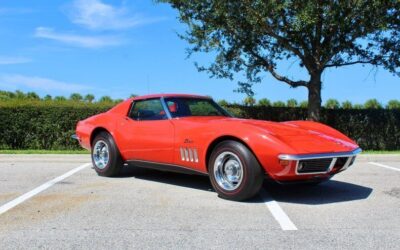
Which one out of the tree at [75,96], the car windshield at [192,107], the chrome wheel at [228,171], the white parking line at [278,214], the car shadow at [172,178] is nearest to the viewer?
the white parking line at [278,214]

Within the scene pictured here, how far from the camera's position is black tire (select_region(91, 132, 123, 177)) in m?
7.92

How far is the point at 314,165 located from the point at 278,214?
2.71ft

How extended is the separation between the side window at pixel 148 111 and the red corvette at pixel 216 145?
17 millimetres

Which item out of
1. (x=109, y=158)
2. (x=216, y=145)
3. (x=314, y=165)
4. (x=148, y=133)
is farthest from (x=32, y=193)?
(x=314, y=165)

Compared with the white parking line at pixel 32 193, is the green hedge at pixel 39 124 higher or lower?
higher

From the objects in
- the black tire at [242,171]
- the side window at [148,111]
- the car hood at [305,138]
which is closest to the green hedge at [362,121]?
the side window at [148,111]

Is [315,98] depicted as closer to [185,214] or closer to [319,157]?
[319,157]

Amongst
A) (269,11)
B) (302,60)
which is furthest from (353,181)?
(302,60)

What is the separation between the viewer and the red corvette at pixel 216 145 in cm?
584

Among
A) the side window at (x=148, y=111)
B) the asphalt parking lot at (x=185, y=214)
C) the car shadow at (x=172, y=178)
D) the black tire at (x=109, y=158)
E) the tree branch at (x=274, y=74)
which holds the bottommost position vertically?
the asphalt parking lot at (x=185, y=214)

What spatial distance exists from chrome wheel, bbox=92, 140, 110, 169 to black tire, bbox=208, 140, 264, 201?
8.10 feet

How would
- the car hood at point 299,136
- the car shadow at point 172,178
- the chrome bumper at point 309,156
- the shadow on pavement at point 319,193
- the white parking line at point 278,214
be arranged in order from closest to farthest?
the white parking line at point 278,214
the chrome bumper at point 309,156
the car hood at point 299,136
the shadow on pavement at point 319,193
the car shadow at point 172,178

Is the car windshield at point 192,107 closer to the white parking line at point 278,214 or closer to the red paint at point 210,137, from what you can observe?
the red paint at point 210,137

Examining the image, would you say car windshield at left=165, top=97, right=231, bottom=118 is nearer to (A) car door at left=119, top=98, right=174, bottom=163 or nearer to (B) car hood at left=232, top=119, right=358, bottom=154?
(A) car door at left=119, top=98, right=174, bottom=163
